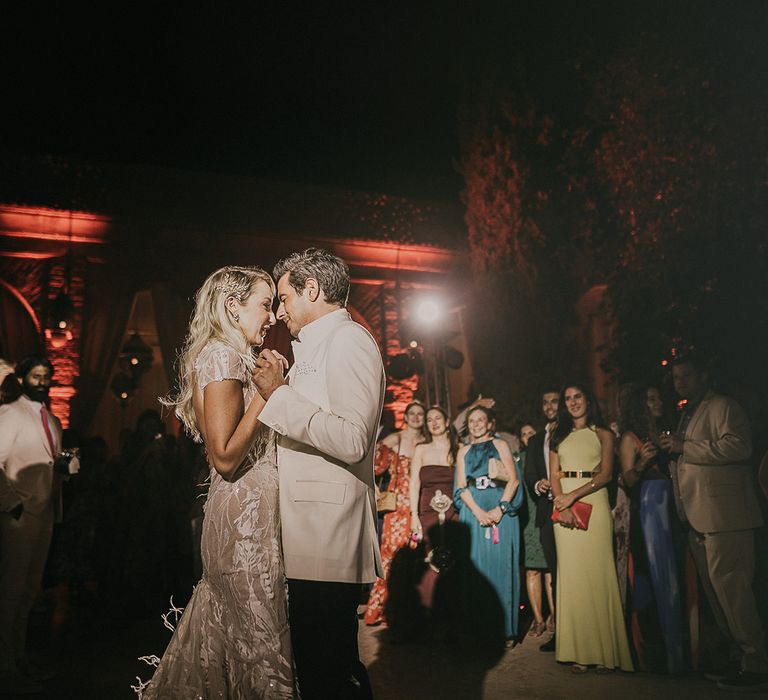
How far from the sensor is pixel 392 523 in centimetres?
621

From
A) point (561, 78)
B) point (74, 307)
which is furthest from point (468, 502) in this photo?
point (74, 307)

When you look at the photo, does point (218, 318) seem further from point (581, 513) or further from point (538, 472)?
point (538, 472)

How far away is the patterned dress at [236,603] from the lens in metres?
2.29

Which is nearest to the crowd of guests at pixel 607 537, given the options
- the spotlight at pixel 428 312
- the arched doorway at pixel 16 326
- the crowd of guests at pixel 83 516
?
the crowd of guests at pixel 83 516

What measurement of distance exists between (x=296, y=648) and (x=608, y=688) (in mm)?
2727

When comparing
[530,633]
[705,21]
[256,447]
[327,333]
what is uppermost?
[705,21]

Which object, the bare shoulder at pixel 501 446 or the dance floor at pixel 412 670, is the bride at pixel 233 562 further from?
the bare shoulder at pixel 501 446

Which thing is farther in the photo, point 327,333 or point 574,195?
point 574,195

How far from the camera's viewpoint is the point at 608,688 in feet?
13.2

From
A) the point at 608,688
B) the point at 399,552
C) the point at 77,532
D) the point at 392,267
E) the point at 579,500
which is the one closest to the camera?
the point at 608,688

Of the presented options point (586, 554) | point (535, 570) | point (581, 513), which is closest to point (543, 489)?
point (581, 513)

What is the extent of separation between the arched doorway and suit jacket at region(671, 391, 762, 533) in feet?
33.3

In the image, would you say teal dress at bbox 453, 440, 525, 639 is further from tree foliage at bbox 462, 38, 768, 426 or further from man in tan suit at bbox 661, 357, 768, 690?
tree foliage at bbox 462, 38, 768, 426

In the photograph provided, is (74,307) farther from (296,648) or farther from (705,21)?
(296,648)
